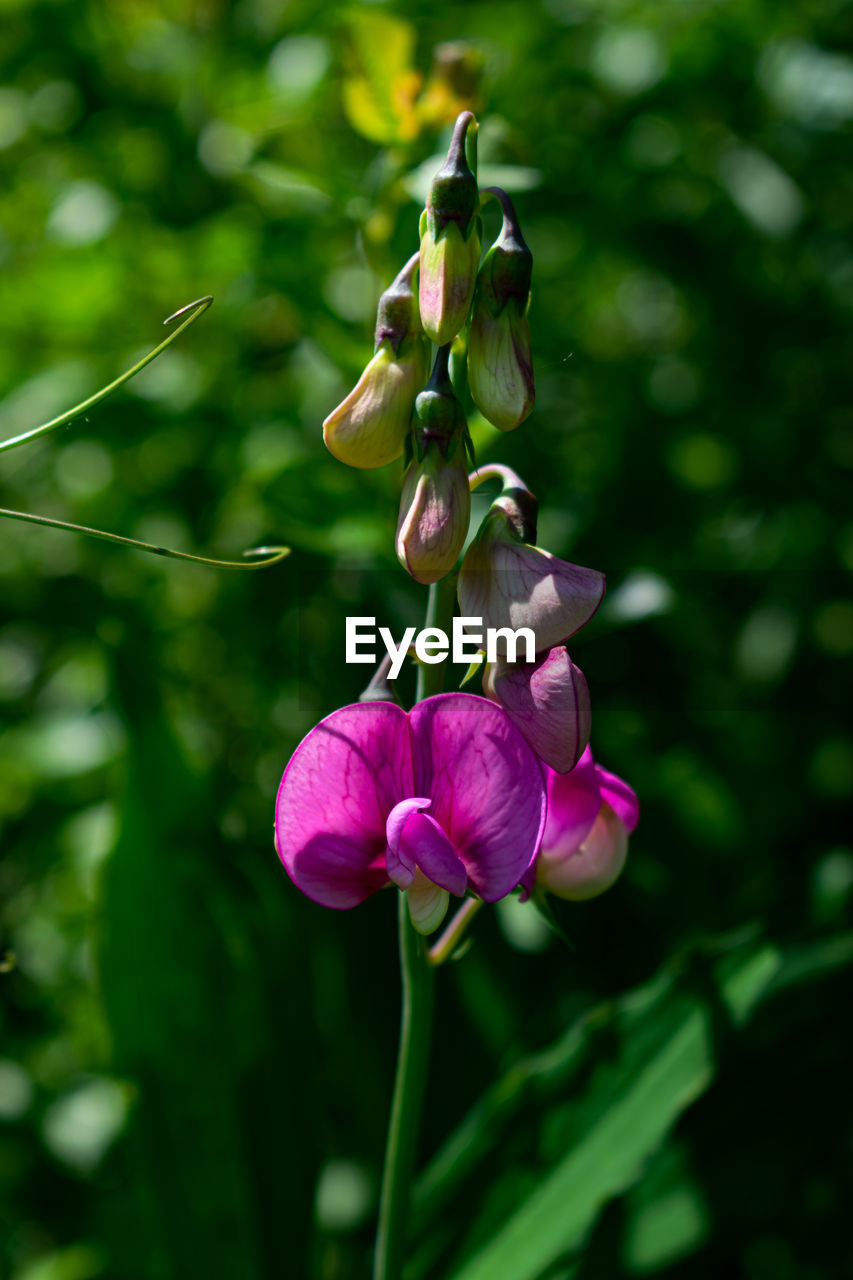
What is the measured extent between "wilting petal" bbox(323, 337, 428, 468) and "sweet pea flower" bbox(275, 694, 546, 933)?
153mm

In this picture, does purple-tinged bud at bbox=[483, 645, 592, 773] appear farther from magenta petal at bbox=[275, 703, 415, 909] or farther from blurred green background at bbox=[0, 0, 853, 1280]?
blurred green background at bbox=[0, 0, 853, 1280]

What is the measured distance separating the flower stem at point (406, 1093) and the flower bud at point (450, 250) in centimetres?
36

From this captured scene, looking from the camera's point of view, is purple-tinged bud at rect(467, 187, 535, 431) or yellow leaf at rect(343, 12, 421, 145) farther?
yellow leaf at rect(343, 12, 421, 145)

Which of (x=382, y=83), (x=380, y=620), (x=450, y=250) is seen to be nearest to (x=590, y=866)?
(x=450, y=250)

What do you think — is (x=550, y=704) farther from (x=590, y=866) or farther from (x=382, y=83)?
(x=382, y=83)

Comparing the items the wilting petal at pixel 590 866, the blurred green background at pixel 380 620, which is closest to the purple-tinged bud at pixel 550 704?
the wilting petal at pixel 590 866

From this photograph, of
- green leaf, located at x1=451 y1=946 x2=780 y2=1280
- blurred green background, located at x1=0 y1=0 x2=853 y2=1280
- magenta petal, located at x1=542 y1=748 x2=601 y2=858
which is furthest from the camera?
blurred green background, located at x1=0 y1=0 x2=853 y2=1280

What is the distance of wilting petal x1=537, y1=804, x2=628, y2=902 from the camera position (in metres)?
0.71

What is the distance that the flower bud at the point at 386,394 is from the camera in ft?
2.07

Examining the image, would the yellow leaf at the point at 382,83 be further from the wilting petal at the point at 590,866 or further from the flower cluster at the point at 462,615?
the wilting petal at the point at 590,866

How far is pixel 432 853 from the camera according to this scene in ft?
1.96

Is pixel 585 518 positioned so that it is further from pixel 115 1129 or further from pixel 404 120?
pixel 115 1129

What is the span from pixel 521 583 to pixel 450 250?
188mm

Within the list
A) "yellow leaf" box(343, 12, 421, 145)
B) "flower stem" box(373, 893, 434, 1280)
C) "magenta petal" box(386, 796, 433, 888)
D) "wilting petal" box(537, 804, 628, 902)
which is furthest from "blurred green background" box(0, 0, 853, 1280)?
"magenta petal" box(386, 796, 433, 888)
